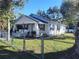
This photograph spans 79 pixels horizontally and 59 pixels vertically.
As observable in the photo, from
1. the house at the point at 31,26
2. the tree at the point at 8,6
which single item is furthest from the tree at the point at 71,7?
the house at the point at 31,26

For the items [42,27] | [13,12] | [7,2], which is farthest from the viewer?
[42,27]

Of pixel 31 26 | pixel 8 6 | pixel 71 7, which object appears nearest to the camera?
pixel 8 6

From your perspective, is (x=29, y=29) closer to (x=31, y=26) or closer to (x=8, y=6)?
(x=31, y=26)

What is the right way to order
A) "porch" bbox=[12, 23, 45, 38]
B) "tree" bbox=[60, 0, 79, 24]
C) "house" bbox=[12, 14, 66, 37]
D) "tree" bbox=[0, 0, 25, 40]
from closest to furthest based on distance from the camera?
"tree" bbox=[0, 0, 25, 40], "tree" bbox=[60, 0, 79, 24], "porch" bbox=[12, 23, 45, 38], "house" bbox=[12, 14, 66, 37]

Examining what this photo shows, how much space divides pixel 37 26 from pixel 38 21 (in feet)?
3.33

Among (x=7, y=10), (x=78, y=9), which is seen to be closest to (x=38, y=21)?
(x=78, y=9)

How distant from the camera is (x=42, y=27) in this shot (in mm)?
42562

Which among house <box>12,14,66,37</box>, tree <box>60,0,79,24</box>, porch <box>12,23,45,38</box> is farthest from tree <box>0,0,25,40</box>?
house <box>12,14,66,37</box>

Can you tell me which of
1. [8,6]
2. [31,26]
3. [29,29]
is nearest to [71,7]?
[8,6]

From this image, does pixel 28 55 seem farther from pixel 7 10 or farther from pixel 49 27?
pixel 49 27

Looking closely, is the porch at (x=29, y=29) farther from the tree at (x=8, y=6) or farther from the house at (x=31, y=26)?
the tree at (x=8, y=6)

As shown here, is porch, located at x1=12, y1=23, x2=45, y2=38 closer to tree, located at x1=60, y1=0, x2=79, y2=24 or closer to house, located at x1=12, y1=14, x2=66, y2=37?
house, located at x1=12, y1=14, x2=66, y2=37

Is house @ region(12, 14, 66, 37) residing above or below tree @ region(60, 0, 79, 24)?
below

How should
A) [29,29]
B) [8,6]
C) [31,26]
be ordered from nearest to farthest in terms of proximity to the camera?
[8,6], [29,29], [31,26]
